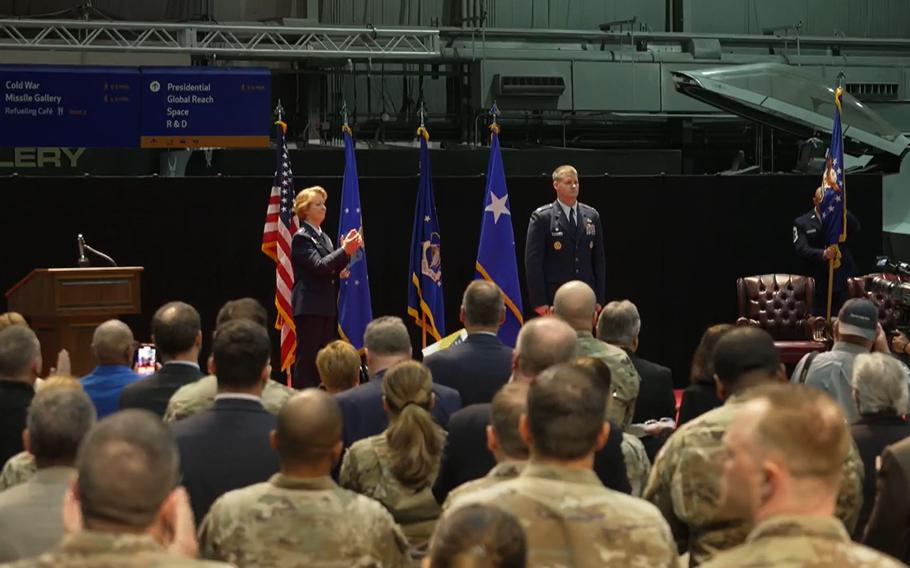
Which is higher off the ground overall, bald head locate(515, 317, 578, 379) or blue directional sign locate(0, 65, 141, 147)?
blue directional sign locate(0, 65, 141, 147)

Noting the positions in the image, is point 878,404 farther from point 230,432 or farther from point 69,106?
point 69,106

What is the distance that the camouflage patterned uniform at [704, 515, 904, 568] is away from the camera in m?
2.09

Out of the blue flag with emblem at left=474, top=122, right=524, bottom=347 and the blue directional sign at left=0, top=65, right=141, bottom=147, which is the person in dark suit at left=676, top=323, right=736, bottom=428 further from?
the blue directional sign at left=0, top=65, right=141, bottom=147

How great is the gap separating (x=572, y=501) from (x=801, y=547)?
2.11 ft

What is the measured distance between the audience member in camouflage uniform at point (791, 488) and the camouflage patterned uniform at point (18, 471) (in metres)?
2.09

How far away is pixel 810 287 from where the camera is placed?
11.4 meters

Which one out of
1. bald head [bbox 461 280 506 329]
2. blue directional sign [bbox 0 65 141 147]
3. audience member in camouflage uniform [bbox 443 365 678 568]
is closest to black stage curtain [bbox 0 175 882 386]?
blue directional sign [bbox 0 65 141 147]

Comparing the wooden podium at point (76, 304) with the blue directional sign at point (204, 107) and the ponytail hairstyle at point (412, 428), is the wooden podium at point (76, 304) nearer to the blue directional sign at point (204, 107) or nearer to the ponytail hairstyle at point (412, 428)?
the ponytail hairstyle at point (412, 428)

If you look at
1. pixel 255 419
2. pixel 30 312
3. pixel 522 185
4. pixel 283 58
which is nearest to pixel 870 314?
pixel 255 419

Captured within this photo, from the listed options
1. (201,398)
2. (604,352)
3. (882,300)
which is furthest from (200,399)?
(882,300)

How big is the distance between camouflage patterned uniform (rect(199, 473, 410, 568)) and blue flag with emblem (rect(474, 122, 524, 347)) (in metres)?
6.79

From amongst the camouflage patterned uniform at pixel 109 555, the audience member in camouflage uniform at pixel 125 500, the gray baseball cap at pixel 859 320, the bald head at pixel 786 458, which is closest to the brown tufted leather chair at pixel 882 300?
the gray baseball cap at pixel 859 320

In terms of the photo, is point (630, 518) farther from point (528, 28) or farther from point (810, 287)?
point (528, 28)

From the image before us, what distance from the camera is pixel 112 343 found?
16.4 ft
